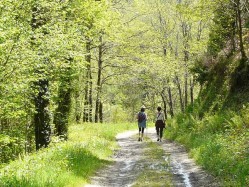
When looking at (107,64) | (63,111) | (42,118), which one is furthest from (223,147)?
(107,64)

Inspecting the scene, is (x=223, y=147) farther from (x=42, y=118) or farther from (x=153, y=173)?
(x=42, y=118)

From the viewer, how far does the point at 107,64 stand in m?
36.9

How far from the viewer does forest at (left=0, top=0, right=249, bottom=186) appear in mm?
15055

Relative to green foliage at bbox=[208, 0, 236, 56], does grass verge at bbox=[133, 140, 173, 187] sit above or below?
below

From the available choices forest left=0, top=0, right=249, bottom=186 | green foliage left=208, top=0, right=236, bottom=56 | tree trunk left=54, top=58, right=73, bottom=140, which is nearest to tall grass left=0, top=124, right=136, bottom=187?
forest left=0, top=0, right=249, bottom=186

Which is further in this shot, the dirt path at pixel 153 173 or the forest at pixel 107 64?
the forest at pixel 107 64

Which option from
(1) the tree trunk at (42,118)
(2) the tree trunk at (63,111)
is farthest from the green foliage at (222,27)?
(1) the tree trunk at (42,118)

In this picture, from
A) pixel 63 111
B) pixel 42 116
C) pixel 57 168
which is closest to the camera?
pixel 57 168

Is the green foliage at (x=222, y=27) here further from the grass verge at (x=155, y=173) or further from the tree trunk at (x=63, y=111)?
the tree trunk at (x=63, y=111)

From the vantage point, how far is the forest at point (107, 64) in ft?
49.4

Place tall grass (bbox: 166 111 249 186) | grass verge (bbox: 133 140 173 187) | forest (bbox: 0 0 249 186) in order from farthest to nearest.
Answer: forest (bbox: 0 0 249 186), grass verge (bbox: 133 140 173 187), tall grass (bbox: 166 111 249 186)

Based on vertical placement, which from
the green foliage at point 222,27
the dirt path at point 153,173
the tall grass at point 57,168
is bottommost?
the dirt path at point 153,173

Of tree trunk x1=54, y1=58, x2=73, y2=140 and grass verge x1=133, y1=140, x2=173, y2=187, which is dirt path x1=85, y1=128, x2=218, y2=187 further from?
tree trunk x1=54, y1=58, x2=73, y2=140

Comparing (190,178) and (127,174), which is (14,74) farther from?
(190,178)
